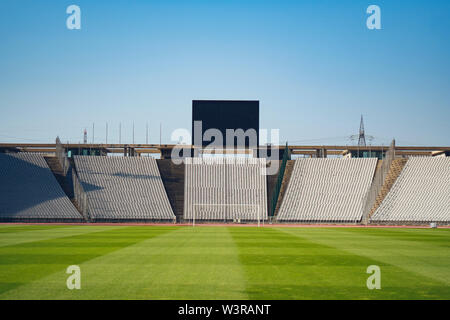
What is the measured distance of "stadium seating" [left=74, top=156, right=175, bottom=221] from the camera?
53.0m

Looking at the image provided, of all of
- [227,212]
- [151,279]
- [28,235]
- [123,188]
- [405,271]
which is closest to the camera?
[151,279]

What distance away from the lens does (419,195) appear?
5297 centimetres

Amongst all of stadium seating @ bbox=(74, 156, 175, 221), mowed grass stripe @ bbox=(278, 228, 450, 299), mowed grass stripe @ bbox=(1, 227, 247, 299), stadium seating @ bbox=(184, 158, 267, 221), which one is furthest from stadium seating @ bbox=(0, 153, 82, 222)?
mowed grass stripe @ bbox=(278, 228, 450, 299)

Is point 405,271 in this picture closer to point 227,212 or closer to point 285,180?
point 227,212

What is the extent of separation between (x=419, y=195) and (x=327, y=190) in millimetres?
10643

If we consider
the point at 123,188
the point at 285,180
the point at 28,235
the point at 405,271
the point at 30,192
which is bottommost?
the point at 28,235

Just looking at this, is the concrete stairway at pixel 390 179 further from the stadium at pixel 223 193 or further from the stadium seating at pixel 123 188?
the stadium seating at pixel 123 188

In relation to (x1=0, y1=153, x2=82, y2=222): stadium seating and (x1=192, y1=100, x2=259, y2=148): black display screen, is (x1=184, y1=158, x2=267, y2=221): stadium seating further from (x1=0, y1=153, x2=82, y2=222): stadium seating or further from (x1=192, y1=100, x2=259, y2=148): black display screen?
(x1=0, y1=153, x2=82, y2=222): stadium seating

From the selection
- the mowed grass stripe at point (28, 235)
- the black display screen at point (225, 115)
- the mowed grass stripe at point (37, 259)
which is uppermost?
the black display screen at point (225, 115)

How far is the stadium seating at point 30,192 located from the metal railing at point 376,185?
3296 centimetres

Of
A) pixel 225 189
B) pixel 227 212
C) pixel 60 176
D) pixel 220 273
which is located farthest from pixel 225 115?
pixel 220 273

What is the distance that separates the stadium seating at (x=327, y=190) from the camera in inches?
2088

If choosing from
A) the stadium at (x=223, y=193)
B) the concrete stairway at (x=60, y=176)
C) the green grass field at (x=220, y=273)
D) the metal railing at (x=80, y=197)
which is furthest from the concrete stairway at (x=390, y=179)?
the concrete stairway at (x=60, y=176)
